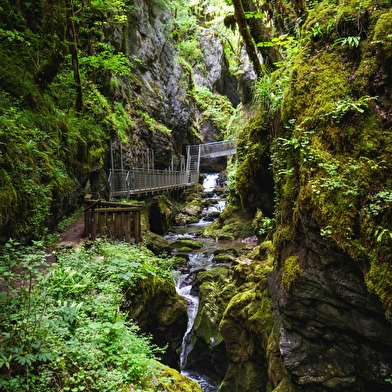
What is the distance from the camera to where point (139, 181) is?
706 inches

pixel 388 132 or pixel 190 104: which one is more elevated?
pixel 190 104

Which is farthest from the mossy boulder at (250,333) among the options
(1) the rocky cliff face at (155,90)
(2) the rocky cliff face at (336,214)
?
(1) the rocky cliff face at (155,90)

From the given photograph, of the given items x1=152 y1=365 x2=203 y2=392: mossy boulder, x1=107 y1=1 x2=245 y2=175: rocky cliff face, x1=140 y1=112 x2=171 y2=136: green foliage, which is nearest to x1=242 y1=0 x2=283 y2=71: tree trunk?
x1=152 y1=365 x2=203 y2=392: mossy boulder

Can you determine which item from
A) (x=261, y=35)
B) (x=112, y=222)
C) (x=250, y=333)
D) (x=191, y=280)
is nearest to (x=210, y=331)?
(x=250, y=333)

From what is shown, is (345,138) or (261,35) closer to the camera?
(345,138)

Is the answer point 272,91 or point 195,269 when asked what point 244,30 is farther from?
point 195,269

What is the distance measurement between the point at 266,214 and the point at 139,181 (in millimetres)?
11169

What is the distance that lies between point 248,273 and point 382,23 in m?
6.04

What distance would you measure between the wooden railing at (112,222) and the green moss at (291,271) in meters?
5.03

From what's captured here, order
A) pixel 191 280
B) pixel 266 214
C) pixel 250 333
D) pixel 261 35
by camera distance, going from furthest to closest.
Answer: pixel 191 280
pixel 266 214
pixel 261 35
pixel 250 333

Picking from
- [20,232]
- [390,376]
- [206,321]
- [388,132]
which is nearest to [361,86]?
[388,132]

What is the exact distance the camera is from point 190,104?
3241 cm

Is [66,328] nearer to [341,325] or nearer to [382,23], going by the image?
[341,325]

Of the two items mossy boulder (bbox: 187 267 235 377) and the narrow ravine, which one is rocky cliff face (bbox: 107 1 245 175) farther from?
mossy boulder (bbox: 187 267 235 377)
